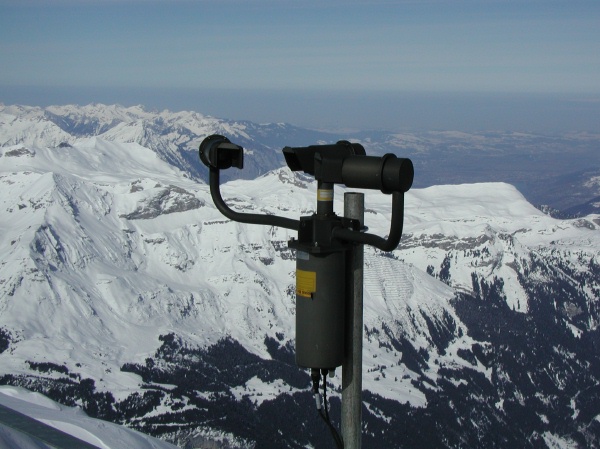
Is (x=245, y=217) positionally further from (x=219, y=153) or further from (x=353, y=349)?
(x=353, y=349)

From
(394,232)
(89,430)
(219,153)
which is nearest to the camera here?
(394,232)

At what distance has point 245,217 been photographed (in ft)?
34.5

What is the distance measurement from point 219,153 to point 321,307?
2.23 m

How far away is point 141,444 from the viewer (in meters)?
16.4

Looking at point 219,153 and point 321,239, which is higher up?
point 219,153

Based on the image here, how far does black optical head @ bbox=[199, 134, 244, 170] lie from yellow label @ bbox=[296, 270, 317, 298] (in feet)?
5.22

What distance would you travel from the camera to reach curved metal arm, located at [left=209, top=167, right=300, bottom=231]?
34.2 feet

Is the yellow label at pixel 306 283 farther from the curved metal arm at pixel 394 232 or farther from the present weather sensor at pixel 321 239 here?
the curved metal arm at pixel 394 232

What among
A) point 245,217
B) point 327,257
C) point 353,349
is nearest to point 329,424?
point 353,349

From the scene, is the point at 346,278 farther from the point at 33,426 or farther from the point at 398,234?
the point at 33,426

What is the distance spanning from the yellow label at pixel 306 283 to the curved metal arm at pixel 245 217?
570 millimetres

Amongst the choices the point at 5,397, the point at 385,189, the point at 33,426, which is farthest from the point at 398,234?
the point at 5,397

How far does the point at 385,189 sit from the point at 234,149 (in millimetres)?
2005

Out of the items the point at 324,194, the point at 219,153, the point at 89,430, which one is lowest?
the point at 89,430
